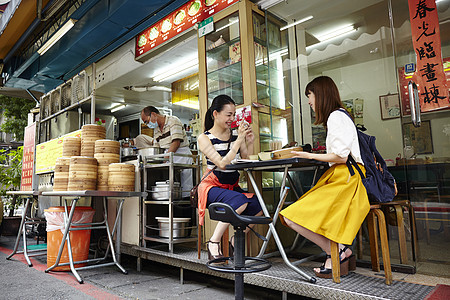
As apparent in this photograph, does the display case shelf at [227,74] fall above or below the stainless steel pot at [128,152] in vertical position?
above

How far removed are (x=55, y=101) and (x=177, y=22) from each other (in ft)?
12.8

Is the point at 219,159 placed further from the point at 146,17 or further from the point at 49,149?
the point at 49,149

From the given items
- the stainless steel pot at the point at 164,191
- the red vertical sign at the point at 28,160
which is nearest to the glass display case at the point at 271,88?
the stainless steel pot at the point at 164,191

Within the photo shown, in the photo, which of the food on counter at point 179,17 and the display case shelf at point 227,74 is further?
the food on counter at point 179,17

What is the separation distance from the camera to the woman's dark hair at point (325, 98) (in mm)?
2525

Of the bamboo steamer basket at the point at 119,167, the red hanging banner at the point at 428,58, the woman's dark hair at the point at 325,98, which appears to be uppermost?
the red hanging banner at the point at 428,58

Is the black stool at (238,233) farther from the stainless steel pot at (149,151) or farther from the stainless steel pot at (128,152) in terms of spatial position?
the stainless steel pot at (128,152)

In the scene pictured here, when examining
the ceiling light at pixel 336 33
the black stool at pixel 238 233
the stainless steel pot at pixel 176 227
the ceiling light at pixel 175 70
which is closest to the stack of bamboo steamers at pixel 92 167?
the stainless steel pot at pixel 176 227

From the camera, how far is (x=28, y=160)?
7484mm

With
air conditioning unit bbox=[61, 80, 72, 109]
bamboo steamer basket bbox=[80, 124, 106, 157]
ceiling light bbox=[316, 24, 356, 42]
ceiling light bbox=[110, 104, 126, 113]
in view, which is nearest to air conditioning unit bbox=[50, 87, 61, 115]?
air conditioning unit bbox=[61, 80, 72, 109]

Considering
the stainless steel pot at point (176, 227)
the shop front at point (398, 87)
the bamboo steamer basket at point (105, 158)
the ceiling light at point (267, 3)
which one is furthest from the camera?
the bamboo steamer basket at point (105, 158)

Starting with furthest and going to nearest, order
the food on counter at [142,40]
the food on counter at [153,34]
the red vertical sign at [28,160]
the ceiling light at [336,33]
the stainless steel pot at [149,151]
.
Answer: the red vertical sign at [28,160], the food on counter at [142,40], the food on counter at [153,34], the stainless steel pot at [149,151], the ceiling light at [336,33]

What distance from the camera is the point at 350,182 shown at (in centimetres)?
229

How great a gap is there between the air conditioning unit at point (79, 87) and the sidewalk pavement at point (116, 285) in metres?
3.35
